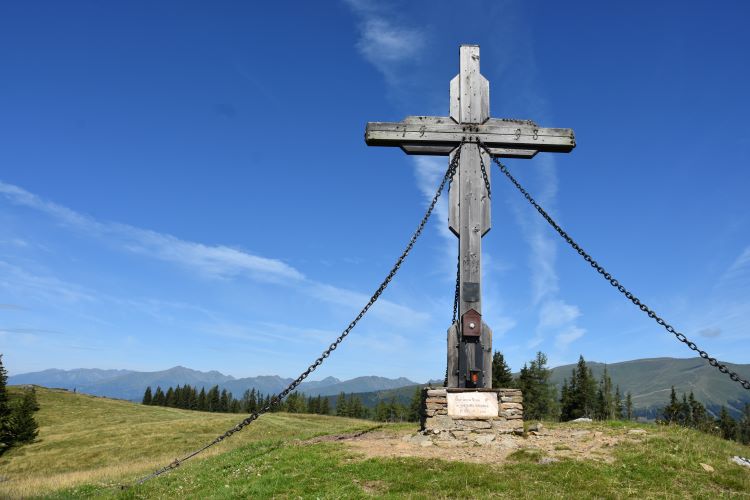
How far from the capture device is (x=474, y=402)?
38.8ft

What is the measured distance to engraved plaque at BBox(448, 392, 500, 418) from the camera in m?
11.8

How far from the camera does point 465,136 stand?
13156 millimetres

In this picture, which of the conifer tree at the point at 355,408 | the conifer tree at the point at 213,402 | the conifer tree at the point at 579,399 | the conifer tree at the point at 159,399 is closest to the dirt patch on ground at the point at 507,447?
the conifer tree at the point at 579,399

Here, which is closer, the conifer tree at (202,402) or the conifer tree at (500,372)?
the conifer tree at (500,372)

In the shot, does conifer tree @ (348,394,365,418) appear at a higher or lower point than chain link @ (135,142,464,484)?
lower

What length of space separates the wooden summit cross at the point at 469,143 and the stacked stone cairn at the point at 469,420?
107 cm

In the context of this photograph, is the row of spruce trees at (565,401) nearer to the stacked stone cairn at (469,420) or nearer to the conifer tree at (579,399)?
the conifer tree at (579,399)

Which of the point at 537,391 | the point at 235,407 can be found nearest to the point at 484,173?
the point at 537,391

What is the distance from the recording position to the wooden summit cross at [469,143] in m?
12.6

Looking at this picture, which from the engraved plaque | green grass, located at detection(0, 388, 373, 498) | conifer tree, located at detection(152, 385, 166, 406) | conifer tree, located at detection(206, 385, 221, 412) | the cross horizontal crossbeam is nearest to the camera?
the engraved plaque

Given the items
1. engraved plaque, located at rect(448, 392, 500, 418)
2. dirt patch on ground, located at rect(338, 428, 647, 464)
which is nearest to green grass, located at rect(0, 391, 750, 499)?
dirt patch on ground, located at rect(338, 428, 647, 464)

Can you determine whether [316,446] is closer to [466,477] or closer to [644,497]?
[466,477]

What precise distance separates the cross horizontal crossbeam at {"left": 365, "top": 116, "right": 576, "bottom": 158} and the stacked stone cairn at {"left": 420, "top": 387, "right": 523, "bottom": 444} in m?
6.57

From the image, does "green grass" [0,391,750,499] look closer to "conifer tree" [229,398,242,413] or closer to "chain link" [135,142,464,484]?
"chain link" [135,142,464,484]
